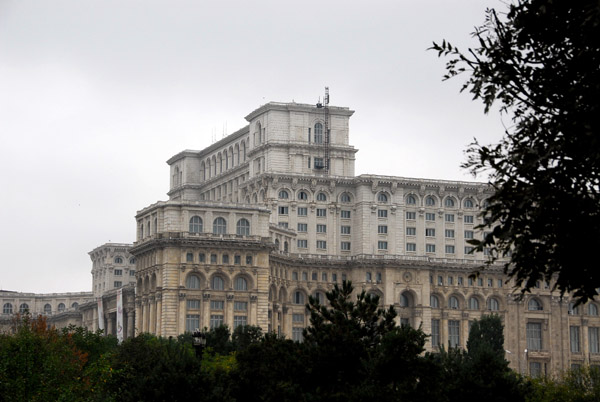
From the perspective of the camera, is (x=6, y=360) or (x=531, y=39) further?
(x=6, y=360)

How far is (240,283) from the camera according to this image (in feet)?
654

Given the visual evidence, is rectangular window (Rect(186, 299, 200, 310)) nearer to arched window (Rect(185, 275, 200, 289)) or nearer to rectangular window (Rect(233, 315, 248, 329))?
arched window (Rect(185, 275, 200, 289))

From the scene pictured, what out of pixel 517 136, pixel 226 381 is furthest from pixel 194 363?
pixel 517 136

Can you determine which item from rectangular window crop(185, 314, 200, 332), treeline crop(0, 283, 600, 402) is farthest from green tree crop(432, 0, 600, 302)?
rectangular window crop(185, 314, 200, 332)

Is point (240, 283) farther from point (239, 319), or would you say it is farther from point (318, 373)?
point (318, 373)

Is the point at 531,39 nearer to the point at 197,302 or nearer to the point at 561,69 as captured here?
the point at 561,69

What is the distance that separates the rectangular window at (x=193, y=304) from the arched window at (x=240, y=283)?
6669mm

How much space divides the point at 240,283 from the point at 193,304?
8.48m

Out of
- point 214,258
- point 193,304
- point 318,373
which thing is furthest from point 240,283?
point 318,373

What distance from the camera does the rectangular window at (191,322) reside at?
195375 millimetres

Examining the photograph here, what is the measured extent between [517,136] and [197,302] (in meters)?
160

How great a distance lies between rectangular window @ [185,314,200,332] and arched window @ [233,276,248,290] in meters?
7.86

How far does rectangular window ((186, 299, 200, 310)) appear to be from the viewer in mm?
196125

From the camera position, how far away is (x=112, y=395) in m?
91.9
